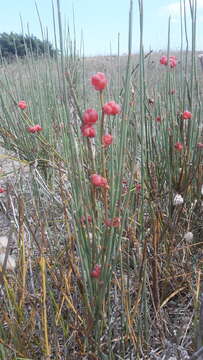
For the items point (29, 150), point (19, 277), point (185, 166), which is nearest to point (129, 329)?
point (19, 277)

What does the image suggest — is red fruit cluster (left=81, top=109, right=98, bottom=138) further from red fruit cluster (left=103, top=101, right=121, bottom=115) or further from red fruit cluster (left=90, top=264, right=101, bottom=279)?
red fruit cluster (left=90, top=264, right=101, bottom=279)

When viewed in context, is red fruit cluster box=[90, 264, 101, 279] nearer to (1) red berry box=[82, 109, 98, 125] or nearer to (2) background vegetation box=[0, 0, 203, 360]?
(2) background vegetation box=[0, 0, 203, 360]

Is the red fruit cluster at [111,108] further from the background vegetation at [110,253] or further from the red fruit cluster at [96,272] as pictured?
the red fruit cluster at [96,272]

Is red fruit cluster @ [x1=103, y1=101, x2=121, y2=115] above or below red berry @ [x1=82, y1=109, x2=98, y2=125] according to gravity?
above

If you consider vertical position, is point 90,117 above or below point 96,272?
above

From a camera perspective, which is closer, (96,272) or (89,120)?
(89,120)

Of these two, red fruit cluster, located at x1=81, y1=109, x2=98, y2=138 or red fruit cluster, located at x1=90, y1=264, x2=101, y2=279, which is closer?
red fruit cluster, located at x1=81, y1=109, x2=98, y2=138

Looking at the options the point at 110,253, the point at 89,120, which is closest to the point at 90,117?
the point at 89,120

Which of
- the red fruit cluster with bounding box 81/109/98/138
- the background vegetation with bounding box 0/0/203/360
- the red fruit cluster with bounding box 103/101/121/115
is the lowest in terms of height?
the background vegetation with bounding box 0/0/203/360

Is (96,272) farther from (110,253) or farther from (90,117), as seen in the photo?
(90,117)

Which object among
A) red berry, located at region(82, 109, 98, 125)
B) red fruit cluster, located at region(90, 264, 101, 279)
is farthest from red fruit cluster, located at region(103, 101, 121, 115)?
red fruit cluster, located at region(90, 264, 101, 279)

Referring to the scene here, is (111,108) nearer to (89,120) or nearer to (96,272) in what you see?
(89,120)

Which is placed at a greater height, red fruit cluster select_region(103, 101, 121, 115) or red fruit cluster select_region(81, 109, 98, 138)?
red fruit cluster select_region(103, 101, 121, 115)

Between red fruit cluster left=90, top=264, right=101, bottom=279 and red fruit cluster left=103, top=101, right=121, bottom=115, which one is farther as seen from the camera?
red fruit cluster left=90, top=264, right=101, bottom=279
